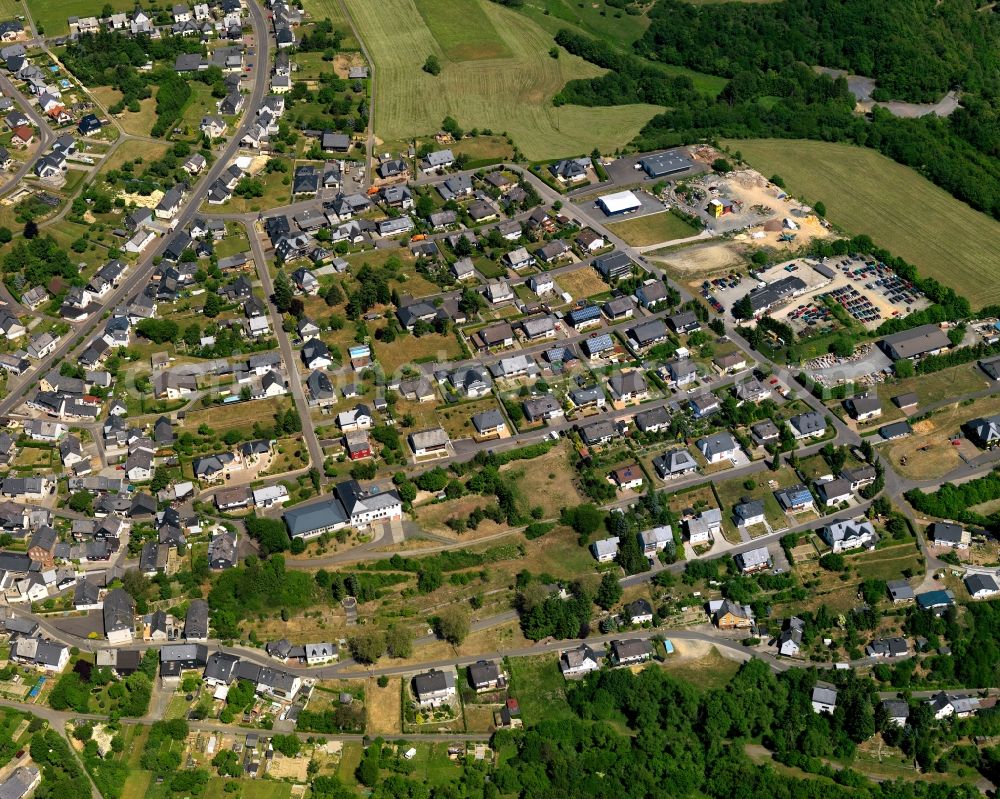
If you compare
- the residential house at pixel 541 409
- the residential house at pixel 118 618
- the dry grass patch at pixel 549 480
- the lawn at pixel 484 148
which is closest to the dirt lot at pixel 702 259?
the residential house at pixel 541 409

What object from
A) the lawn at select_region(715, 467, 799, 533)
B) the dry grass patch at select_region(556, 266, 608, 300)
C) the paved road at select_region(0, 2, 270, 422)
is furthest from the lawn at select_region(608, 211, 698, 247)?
the paved road at select_region(0, 2, 270, 422)

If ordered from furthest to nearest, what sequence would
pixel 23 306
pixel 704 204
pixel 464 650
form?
1. pixel 704 204
2. pixel 23 306
3. pixel 464 650

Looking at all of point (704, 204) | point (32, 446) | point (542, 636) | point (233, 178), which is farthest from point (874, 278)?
point (32, 446)

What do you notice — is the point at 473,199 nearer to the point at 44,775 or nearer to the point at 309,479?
the point at 309,479

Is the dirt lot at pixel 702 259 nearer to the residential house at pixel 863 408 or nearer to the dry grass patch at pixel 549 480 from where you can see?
the residential house at pixel 863 408

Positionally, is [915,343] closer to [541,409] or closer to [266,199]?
[541,409]

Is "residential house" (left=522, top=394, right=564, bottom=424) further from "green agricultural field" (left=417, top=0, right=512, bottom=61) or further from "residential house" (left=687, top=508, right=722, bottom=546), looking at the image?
"green agricultural field" (left=417, top=0, right=512, bottom=61)

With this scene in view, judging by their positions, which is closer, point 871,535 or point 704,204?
point 871,535

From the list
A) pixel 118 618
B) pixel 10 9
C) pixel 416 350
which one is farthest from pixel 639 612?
Answer: pixel 10 9
